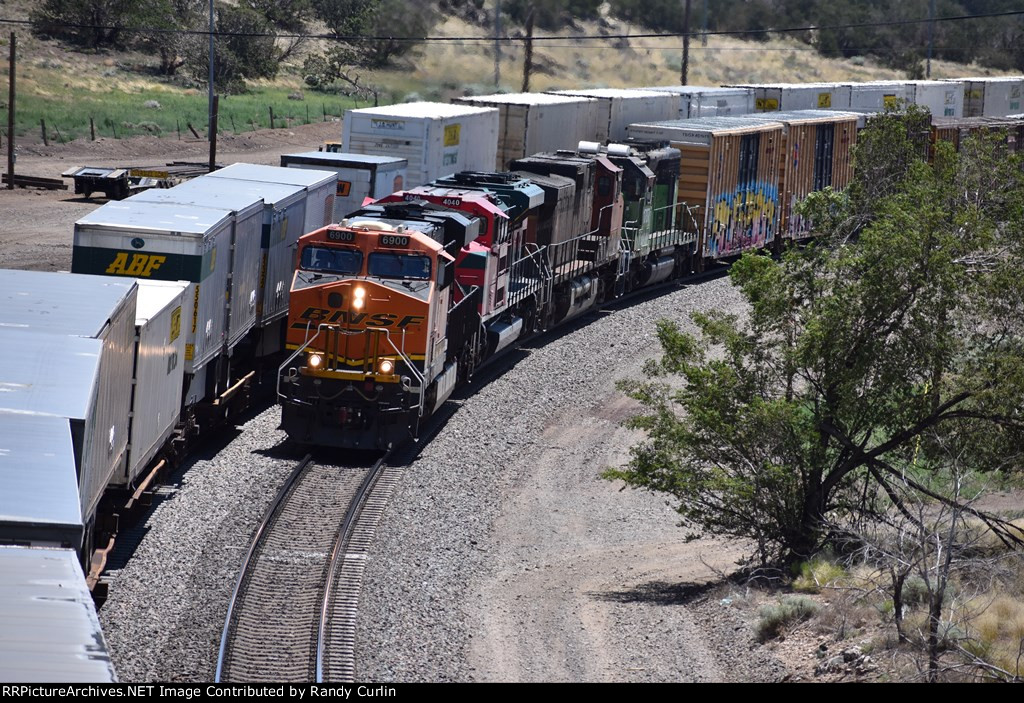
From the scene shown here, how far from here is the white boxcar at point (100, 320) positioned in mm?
13688

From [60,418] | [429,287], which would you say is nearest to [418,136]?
[429,287]

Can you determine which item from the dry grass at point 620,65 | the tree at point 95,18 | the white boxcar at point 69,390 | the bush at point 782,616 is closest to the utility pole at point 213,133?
the dry grass at point 620,65

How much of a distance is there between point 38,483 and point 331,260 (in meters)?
9.68

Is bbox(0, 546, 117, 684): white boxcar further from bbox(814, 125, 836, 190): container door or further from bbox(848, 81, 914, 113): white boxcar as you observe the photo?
bbox(848, 81, 914, 113): white boxcar

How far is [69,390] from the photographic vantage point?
12.2 m

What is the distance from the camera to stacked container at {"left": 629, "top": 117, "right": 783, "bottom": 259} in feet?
Result: 116

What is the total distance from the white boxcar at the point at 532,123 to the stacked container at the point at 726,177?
80.3 inches

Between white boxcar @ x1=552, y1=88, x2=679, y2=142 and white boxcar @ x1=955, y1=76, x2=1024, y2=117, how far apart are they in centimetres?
2711

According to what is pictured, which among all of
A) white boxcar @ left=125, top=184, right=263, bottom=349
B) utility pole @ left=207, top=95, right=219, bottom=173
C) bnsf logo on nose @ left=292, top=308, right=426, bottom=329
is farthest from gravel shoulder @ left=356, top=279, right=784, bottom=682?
utility pole @ left=207, top=95, right=219, bottom=173

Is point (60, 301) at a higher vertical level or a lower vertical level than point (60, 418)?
higher

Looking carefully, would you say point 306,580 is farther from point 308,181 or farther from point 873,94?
point 873,94
